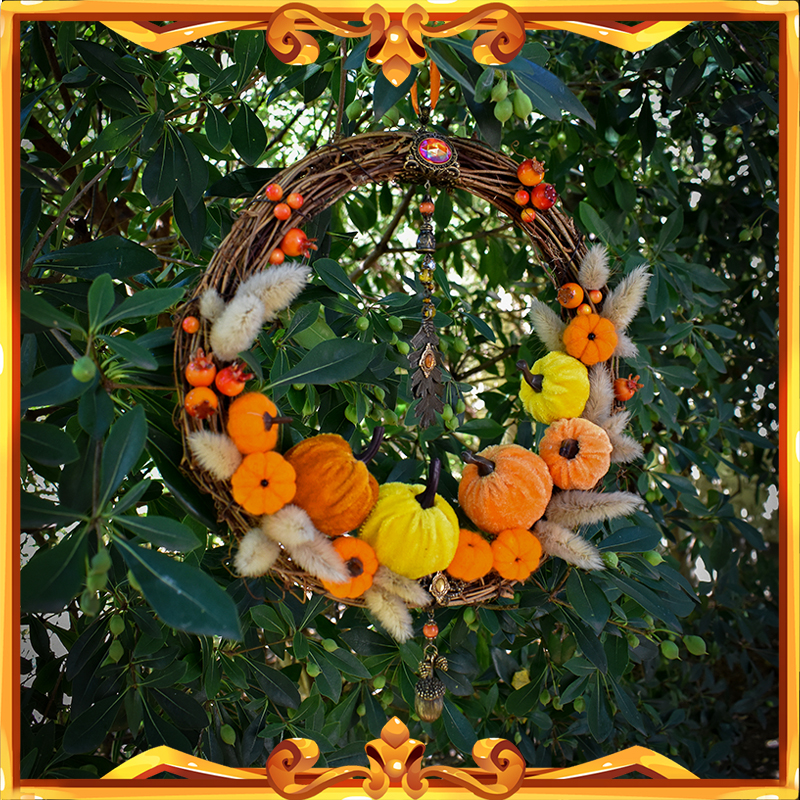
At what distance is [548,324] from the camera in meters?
0.79

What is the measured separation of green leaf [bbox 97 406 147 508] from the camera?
0.56m

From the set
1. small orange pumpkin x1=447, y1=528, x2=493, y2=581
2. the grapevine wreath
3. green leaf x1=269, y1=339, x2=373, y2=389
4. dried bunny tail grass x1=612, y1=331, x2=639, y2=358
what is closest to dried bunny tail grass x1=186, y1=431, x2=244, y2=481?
the grapevine wreath

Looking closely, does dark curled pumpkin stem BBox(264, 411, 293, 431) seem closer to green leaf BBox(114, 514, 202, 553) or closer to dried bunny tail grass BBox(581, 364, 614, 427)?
green leaf BBox(114, 514, 202, 553)

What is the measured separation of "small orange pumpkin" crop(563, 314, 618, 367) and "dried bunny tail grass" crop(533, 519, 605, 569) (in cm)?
20

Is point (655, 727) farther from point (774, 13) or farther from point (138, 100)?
point (138, 100)

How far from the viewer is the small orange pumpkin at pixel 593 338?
0.75m

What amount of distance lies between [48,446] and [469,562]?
1.38 feet

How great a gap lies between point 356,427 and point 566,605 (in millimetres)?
383

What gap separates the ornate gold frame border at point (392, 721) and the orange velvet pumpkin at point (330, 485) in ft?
0.80

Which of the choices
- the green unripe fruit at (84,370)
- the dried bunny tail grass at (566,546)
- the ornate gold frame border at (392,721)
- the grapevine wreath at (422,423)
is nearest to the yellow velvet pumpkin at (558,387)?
the grapevine wreath at (422,423)

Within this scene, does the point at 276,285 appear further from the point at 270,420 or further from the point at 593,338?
the point at 593,338

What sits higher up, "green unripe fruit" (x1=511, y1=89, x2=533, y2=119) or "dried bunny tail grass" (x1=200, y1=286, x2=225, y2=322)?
"green unripe fruit" (x1=511, y1=89, x2=533, y2=119)

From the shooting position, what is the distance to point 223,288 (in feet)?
2.05

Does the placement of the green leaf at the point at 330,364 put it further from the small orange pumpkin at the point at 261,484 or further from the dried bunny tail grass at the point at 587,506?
the dried bunny tail grass at the point at 587,506
